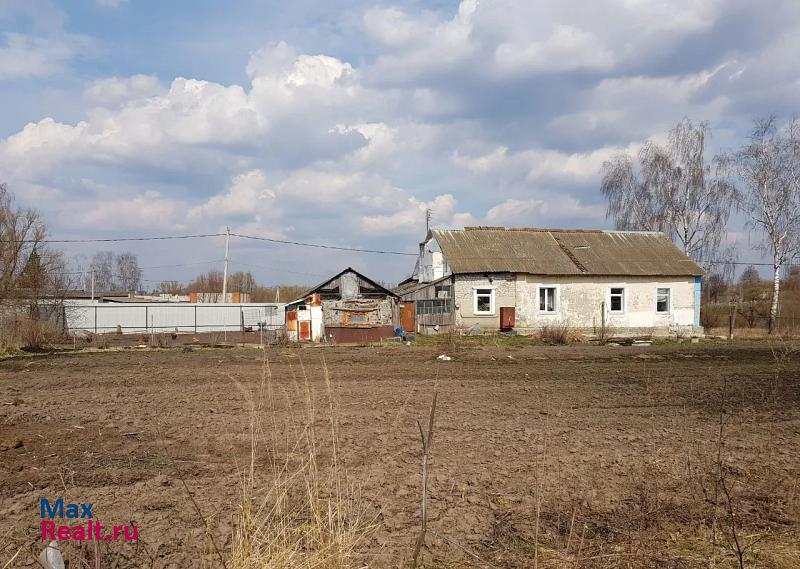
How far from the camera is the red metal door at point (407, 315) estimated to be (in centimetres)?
3288

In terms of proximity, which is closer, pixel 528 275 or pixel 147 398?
pixel 147 398

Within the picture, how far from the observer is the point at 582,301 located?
3186 centimetres

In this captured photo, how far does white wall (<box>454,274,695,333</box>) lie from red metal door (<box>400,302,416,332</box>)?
11.9 ft

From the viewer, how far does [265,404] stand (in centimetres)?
996

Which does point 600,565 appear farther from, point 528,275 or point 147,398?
point 528,275

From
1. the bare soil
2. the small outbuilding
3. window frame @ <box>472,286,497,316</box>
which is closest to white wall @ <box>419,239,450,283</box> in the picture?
window frame @ <box>472,286,497,316</box>

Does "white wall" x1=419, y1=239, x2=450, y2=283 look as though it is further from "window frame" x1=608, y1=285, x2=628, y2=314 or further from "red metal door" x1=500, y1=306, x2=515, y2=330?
"window frame" x1=608, y1=285, x2=628, y2=314

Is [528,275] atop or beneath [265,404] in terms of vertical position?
atop

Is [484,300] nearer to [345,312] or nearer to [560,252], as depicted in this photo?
[560,252]

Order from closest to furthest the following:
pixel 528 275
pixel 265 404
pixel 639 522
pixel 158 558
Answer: pixel 158 558, pixel 639 522, pixel 265 404, pixel 528 275

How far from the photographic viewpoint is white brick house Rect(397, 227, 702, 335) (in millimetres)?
30406

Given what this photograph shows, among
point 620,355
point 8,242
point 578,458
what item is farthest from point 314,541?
point 8,242

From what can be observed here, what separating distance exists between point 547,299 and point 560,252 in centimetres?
312

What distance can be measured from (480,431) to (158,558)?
466 cm
